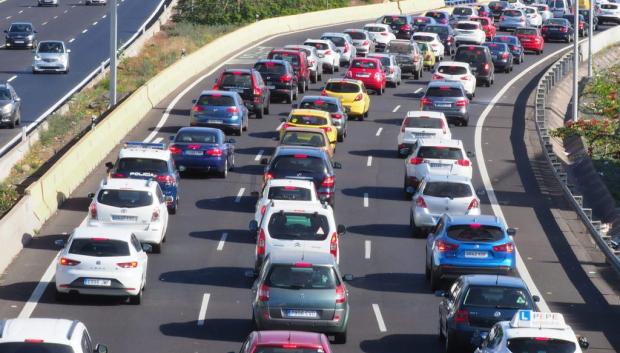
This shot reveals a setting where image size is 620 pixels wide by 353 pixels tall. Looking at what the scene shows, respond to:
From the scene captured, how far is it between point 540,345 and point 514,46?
54375mm

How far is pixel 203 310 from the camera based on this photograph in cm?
2545

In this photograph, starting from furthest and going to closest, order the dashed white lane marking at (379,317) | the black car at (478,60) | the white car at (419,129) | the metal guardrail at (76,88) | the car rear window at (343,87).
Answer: the black car at (478,60), the car rear window at (343,87), the metal guardrail at (76,88), the white car at (419,129), the dashed white lane marking at (379,317)

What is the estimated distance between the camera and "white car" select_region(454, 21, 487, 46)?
75562 mm

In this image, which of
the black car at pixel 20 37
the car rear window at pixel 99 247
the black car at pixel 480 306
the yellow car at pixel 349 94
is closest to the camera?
the black car at pixel 480 306

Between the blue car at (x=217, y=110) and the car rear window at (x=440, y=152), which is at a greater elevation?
the car rear window at (x=440, y=152)

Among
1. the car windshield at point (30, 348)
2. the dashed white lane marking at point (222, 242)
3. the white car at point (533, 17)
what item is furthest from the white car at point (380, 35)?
the car windshield at point (30, 348)

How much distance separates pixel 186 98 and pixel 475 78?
12869 millimetres

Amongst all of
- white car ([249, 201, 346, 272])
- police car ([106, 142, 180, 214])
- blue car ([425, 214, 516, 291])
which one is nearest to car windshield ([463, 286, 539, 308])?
blue car ([425, 214, 516, 291])

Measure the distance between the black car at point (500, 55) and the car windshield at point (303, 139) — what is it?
94.3 feet

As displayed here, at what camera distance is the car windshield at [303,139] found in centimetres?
3928

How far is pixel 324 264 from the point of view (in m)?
22.7

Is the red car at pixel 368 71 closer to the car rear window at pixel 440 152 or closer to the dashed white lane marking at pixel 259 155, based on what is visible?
the dashed white lane marking at pixel 259 155

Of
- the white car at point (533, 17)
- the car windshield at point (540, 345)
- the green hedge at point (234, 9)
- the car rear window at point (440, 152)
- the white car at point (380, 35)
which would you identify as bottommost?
the green hedge at point (234, 9)

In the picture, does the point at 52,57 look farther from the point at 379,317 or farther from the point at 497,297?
the point at 497,297
